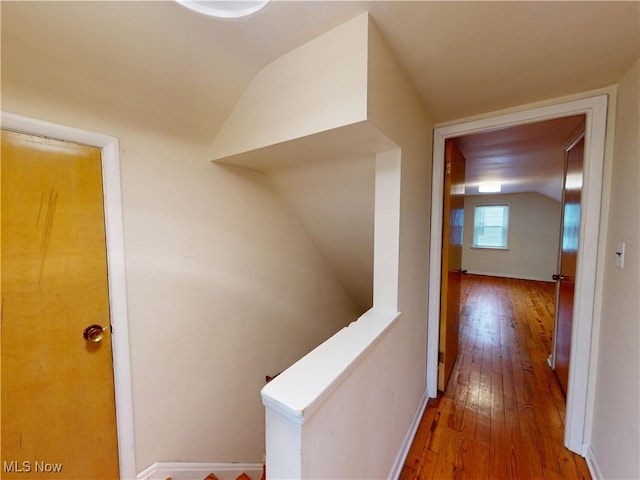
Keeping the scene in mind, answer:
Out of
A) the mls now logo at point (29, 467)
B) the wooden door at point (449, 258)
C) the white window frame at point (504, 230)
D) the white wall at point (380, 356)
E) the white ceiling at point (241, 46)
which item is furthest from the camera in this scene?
the white window frame at point (504, 230)

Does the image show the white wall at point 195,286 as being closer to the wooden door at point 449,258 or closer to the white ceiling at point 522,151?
the wooden door at point 449,258

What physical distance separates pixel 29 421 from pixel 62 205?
88 cm

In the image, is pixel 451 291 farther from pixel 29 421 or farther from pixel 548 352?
pixel 29 421

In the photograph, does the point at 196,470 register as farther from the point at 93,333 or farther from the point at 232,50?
the point at 232,50

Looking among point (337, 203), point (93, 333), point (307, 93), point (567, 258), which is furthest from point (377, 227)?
point (567, 258)

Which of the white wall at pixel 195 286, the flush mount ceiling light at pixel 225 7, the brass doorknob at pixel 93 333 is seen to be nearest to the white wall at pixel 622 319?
the flush mount ceiling light at pixel 225 7

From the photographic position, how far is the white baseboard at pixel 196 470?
53.6 inches

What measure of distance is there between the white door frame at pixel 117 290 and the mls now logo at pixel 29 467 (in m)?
0.22

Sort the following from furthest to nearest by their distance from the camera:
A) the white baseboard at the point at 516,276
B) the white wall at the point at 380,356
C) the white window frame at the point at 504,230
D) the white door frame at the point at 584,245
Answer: the white window frame at the point at 504,230
the white baseboard at the point at 516,276
the white door frame at the point at 584,245
the white wall at the point at 380,356

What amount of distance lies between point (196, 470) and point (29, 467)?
0.81 metres

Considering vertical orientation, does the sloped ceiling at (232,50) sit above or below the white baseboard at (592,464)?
above

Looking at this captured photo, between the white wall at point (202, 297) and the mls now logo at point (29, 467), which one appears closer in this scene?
the mls now logo at point (29, 467)

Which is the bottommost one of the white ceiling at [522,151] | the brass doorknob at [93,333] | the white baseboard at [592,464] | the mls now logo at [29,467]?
the white baseboard at [592,464]

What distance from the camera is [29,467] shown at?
1.04 m
